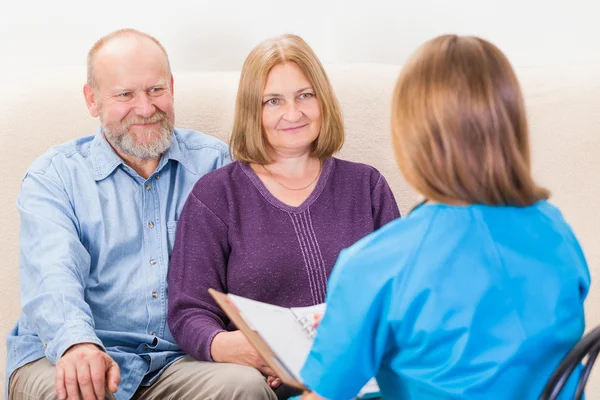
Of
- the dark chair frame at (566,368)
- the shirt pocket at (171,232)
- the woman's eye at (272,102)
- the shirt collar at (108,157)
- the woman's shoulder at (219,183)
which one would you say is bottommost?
the shirt pocket at (171,232)

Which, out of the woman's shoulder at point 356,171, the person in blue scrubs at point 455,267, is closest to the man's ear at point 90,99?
the woman's shoulder at point 356,171

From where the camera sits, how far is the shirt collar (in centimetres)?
211

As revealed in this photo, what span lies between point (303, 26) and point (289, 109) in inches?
33.3

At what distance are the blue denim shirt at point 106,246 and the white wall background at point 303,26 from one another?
684 millimetres

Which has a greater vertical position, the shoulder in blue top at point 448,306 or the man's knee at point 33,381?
the shoulder in blue top at point 448,306

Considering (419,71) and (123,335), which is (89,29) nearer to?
(123,335)

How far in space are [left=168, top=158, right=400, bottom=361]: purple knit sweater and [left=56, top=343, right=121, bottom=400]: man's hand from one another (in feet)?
0.77

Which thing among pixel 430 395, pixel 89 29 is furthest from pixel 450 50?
pixel 89 29

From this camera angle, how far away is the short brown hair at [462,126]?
45.8 inches

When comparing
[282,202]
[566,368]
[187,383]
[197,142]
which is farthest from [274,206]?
[566,368]

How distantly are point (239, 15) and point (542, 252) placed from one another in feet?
5.87

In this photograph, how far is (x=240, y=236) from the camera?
1985mm

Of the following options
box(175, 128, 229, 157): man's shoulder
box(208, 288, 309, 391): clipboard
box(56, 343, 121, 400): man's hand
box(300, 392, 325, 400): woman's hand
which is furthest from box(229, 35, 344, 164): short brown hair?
box(300, 392, 325, 400): woman's hand

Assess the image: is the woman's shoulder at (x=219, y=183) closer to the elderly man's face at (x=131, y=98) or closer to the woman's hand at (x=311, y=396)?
the elderly man's face at (x=131, y=98)
